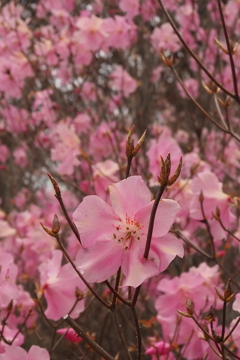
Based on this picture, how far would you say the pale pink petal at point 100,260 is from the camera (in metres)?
1.07

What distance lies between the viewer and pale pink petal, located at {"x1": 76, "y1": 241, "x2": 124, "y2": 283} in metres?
1.07

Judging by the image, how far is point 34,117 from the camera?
4.15m

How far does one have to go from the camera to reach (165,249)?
106 centimetres

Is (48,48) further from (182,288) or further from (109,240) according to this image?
(109,240)

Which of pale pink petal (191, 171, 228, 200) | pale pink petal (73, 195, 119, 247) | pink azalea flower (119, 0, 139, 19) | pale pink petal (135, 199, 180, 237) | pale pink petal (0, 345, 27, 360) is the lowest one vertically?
pale pink petal (135, 199, 180, 237)

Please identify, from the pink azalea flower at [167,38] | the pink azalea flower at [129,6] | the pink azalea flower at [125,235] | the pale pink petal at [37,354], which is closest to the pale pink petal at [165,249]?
the pink azalea flower at [125,235]

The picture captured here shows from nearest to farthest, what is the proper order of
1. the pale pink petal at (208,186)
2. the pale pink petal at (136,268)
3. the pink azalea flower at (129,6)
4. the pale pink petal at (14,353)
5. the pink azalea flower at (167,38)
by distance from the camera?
1. the pale pink petal at (136,268)
2. the pale pink petal at (14,353)
3. the pale pink petal at (208,186)
4. the pink azalea flower at (167,38)
5. the pink azalea flower at (129,6)

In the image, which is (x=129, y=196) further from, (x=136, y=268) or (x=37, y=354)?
(x=37, y=354)

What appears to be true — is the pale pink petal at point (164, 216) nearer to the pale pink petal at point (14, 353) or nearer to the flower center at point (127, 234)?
the flower center at point (127, 234)

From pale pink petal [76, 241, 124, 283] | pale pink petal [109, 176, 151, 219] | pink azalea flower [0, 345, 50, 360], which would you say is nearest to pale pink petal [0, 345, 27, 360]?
pink azalea flower [0, 345, 50, 360]

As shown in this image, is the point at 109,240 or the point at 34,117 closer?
the point at 109,240

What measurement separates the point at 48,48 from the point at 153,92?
1.07m

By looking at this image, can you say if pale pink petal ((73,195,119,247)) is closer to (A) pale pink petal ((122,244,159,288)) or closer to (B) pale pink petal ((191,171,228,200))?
(A) pale pink petal ((122,244,159,288))

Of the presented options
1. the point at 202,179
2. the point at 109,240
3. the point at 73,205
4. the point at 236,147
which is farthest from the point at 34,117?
the point at 109,240
